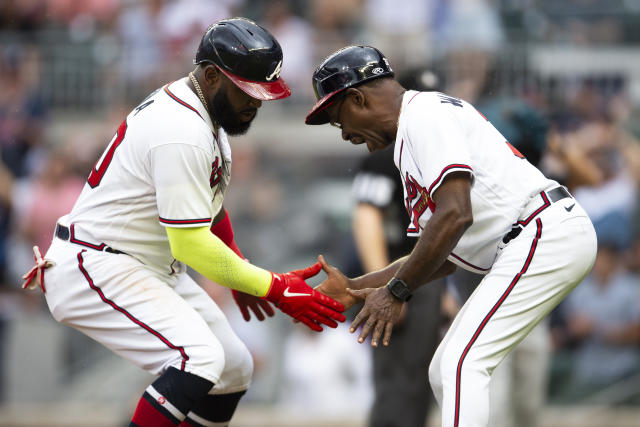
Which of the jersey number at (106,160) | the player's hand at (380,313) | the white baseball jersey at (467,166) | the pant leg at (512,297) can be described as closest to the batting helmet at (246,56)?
the jersey number at (106,160)

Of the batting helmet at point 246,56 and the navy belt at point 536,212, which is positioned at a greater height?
the batting helmet at point 246,56

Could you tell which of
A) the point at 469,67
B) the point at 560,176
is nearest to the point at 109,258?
the point at 560,176

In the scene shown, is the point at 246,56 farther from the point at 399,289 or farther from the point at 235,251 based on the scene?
the point at 399,289

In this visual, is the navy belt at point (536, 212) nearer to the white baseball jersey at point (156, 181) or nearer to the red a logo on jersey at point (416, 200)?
the red a logo on jersey at point (416, 200)

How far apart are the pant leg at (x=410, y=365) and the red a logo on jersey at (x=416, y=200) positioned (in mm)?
1775

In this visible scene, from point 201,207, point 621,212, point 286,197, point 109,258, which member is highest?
point 201,207

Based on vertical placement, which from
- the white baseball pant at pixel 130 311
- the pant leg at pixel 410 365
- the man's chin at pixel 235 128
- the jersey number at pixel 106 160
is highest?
the man's chin at pixel 235 128

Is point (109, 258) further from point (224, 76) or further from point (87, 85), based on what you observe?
point (87, 85)

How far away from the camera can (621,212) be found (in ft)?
29.5

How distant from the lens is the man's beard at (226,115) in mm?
4707

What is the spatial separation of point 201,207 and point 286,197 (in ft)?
19.0

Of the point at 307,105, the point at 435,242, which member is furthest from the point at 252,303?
the point at 307,105

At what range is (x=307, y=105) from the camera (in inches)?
423

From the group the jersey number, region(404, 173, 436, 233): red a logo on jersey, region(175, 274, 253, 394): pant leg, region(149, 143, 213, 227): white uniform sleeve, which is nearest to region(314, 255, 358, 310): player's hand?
region(404, 173, 436, 233): red a logo on jersey
